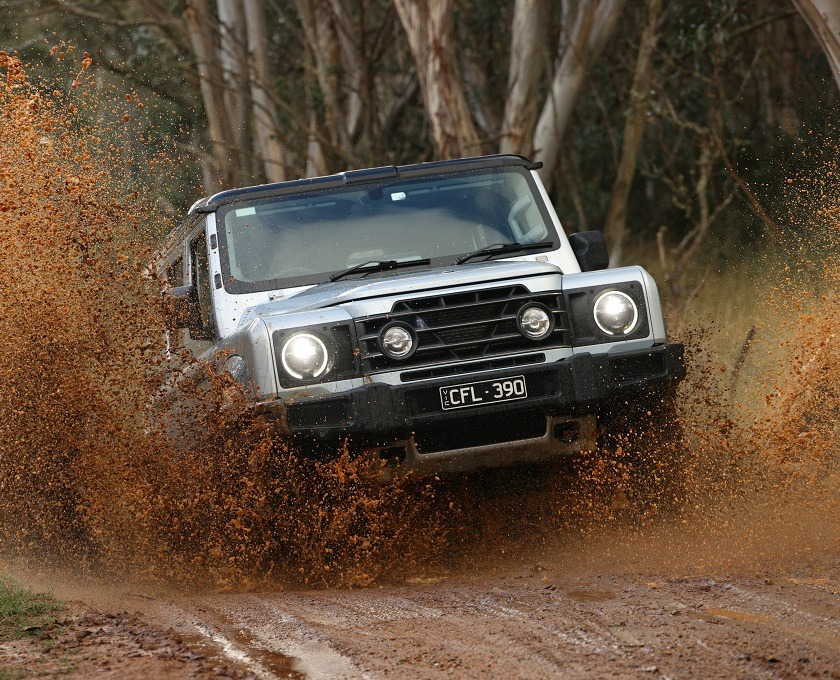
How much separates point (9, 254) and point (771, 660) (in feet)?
17.0

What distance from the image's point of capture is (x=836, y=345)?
7227 millimetres

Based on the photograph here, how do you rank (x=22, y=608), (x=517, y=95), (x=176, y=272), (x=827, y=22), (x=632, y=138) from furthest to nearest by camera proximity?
1. (x=632, y=138)
2. (x=517, y=95)
3. (x=827, y=22)
4. (x=176, y=272)
5. (x=22, y=608)

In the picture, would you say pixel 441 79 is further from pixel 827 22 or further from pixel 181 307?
pixel 181 307

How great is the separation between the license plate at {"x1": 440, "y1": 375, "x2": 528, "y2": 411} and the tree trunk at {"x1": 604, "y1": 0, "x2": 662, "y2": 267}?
10.9 metres

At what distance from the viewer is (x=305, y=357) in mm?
5656

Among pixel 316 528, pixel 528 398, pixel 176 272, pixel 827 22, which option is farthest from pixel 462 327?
pixel 827 22

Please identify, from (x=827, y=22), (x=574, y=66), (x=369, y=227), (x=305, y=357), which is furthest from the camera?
(x=574, y=66)

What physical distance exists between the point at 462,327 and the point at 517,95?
9.33 metres

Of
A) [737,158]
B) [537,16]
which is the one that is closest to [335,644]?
[537,16]

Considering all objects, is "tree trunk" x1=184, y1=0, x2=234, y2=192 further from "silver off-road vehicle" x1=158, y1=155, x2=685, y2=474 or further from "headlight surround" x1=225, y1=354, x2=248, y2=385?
"headlight surround" x1=225, y1=354, x2=248, y2=385

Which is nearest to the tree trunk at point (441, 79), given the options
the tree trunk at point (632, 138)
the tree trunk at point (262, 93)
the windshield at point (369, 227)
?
the tree trunk at point (632, 138)

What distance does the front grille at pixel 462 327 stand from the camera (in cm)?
571

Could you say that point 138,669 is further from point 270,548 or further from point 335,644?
point 270,548

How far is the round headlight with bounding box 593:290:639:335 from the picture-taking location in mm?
5945
